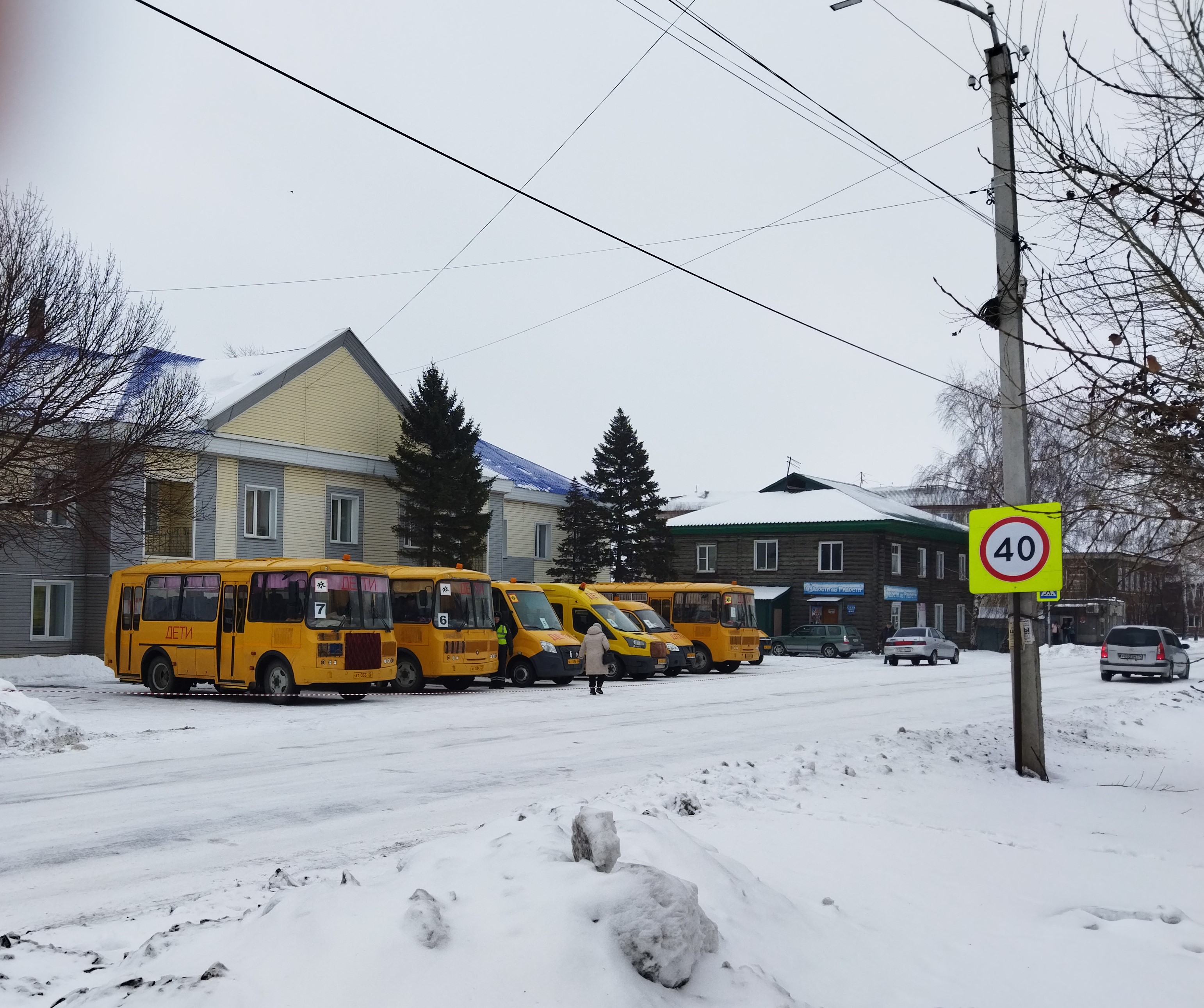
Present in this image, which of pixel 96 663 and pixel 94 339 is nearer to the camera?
pixel 94 339

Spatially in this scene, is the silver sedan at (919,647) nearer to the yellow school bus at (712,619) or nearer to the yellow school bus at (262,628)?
the yellow school bus at (712,619)

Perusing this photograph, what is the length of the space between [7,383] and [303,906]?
19.9m

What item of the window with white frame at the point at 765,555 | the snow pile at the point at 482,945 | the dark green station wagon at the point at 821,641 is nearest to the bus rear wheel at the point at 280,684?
the snow pile at the point at 482,945

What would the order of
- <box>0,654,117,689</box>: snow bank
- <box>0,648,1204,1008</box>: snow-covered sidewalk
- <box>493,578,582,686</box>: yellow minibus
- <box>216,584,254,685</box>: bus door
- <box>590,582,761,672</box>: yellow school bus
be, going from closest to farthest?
1. <box>0,648,1204,1008</box>: snow-covered sidewalk
2. <box>216,584,254,685</box>: bus door
3. <box>0,654,117,689</box>: snow bank
4. <box>493,578,582,686</box>: yellow minibus
5. <box>590,582,761,672</box>: yellow school bus

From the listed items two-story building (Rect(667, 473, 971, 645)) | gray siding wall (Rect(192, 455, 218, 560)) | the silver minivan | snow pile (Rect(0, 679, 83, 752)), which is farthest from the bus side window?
two-story building (Rect(667, 473, 971, 645))

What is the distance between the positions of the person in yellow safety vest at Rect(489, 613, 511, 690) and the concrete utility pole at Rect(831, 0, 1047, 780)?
16615 millimetres

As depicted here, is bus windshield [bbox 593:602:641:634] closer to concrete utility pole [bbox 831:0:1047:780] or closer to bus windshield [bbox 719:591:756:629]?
bus windshield [bbox 719:591:756:629]

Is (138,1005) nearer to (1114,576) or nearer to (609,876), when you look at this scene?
(609,876)

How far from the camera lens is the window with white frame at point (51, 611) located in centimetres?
3098

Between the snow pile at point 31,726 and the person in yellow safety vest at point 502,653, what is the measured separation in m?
13.4

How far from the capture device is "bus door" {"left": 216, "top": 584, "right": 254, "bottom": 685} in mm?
21906

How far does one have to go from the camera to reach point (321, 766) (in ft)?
43.6

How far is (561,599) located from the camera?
108 ft

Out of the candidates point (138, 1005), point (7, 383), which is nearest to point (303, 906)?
point (138, 1005)
